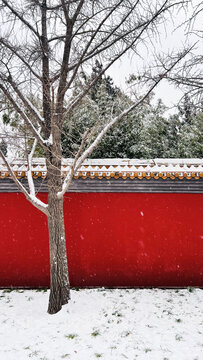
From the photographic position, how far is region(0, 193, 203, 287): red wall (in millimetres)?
5496

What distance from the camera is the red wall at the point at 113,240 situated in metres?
5.50

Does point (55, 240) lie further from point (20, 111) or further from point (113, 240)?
point (20, 111)

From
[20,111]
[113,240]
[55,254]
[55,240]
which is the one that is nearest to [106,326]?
[55,254]

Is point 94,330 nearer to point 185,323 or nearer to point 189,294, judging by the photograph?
point 185,323

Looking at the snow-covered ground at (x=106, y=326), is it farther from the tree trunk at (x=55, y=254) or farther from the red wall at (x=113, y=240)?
the red wall at (x=113, y=240)

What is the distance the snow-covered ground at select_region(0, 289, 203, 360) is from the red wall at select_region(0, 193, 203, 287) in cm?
33

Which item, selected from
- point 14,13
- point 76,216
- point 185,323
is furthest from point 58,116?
point 185,323

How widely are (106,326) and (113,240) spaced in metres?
1.80

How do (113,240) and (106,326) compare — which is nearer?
(106,326)

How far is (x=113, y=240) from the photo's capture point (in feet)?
18.2

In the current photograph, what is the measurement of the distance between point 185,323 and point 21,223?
346cm

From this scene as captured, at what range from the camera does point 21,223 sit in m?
5.52

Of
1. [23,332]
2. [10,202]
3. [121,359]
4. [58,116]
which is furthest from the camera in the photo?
[10,202]

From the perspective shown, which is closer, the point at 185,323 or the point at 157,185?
the point at 185,323
